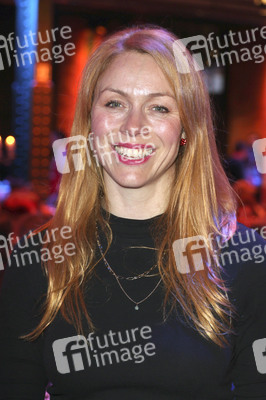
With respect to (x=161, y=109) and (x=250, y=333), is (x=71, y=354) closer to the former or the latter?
(x=250, y=333)

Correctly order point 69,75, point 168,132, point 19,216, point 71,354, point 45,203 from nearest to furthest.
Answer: point 71,354
point 168,132
point 19,216
point 45,203
point 69,75

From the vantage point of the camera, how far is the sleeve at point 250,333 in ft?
4.59

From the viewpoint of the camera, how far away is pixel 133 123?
1.44m

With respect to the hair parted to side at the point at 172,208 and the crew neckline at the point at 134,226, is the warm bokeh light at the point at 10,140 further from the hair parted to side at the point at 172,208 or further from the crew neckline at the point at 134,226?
the crew neckline at the point at 134,226

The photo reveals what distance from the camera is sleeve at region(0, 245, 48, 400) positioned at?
1.43 m

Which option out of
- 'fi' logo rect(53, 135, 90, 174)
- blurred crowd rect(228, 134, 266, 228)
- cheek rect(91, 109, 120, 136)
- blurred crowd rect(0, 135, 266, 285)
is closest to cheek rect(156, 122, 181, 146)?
cheek rect(91, 109, 120, 136)

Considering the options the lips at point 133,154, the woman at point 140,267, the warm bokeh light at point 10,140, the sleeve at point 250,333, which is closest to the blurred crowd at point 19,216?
the woman at point 140,267

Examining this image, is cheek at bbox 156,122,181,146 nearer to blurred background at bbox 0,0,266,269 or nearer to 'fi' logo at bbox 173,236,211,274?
'fi' logo at bbox 173,236,211,274

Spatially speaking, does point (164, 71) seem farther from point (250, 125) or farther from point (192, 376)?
point (250, 125)

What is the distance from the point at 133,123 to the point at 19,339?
0.64 meters

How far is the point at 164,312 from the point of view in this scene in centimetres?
144

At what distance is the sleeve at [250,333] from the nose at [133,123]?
0.42 m

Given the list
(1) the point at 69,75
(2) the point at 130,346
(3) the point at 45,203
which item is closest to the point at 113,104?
(2) the point at 130,346

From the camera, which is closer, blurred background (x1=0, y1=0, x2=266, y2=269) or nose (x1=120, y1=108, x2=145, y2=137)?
nose (x1=120, y1=108, x2=145, y2=137)
